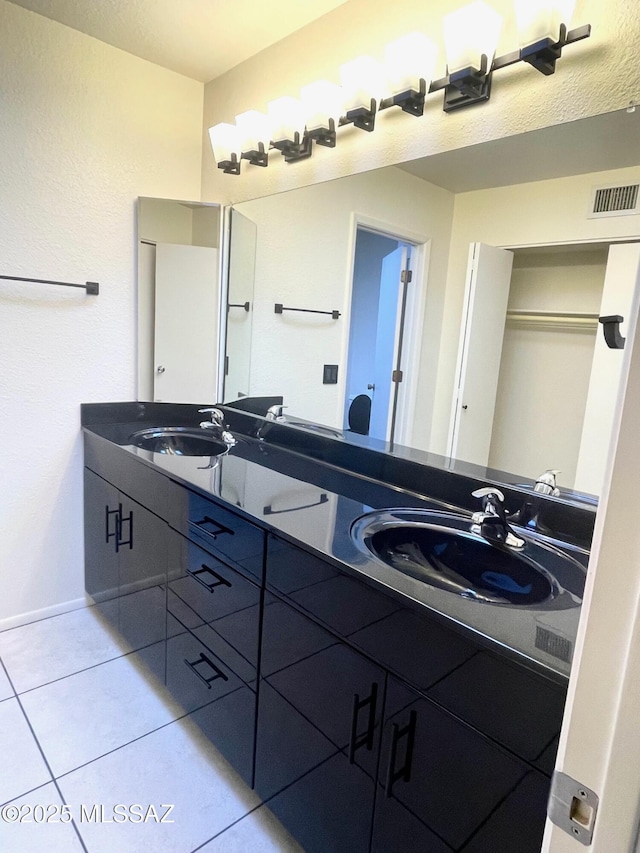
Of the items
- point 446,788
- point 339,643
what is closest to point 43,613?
point 339,643

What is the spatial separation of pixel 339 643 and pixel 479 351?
0.86m

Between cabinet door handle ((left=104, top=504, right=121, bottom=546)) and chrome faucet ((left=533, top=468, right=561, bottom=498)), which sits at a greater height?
chrome faucet ((left=533, top=468, right=561, bottom=498))

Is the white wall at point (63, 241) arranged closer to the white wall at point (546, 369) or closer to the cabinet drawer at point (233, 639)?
the cabinet drawer at point (233, 639)

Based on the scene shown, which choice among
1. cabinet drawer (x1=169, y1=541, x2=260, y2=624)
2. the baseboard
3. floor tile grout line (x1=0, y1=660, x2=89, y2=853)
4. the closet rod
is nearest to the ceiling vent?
cabinet drawer (x1=169, y1=541, x2=260, y2=624)

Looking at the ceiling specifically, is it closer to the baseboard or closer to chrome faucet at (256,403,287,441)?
chrome faucet at (256,403,287,441)

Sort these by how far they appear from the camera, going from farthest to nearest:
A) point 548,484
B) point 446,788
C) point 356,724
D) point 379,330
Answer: point 379,330
point 548,484
point 356,724
point 446,788

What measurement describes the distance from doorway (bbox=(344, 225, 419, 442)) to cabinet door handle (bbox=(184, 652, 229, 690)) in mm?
860

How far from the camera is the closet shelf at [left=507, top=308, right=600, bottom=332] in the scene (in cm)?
122

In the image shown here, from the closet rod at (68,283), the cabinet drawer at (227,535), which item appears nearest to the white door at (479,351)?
the cabinet drawer at (227,535)

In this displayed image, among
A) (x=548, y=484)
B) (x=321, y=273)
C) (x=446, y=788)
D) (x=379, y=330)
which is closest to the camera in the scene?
(x=446, y=788)

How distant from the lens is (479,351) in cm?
145

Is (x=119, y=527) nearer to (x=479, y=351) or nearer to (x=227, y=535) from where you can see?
(x=227, y=535)

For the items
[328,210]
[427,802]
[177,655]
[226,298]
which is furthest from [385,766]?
[226,298]

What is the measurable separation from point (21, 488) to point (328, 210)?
1.65 m
